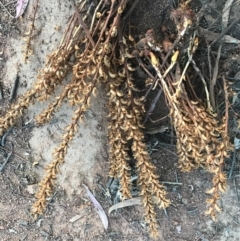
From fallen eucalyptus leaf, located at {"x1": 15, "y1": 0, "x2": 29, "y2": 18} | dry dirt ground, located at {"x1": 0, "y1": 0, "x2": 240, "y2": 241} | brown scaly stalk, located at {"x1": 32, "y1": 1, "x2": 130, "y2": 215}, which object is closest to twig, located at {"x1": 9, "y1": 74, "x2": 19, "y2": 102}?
dry dirt ground, located at {"x1": 0, "y1": 0, "x2": 240, "y2": 241}

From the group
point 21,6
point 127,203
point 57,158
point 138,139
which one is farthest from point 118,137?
point 21,6

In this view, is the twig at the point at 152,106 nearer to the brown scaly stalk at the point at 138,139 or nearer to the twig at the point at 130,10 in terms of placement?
the brown scaly stalk at the point at 138,139

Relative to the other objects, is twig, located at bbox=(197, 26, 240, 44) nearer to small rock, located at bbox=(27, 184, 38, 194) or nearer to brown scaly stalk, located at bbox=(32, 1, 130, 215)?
brown scaly stalk, located at bbox=(32, 1, 130, 215)

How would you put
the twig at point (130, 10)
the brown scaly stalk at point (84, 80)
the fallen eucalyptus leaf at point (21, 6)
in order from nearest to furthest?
the brown scaly stalk at point (84, 80), the twig at point (130, 10), the fallen eucalyptus leaf at point (21, 6)

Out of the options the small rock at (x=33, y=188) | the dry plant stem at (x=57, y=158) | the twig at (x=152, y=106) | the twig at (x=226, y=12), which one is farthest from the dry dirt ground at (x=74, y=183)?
the twig at (x=226, y=12)

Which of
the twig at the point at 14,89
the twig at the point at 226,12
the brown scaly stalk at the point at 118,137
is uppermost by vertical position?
the twig at the point at 14,89

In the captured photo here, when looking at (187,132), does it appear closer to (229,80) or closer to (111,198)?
(229,80)

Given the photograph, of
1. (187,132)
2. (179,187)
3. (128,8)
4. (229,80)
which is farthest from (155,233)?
(128,8)

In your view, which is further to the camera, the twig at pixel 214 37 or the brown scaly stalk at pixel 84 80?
the twig at pixel 214 37

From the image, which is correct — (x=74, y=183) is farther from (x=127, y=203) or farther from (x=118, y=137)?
(x=118, y=137)
